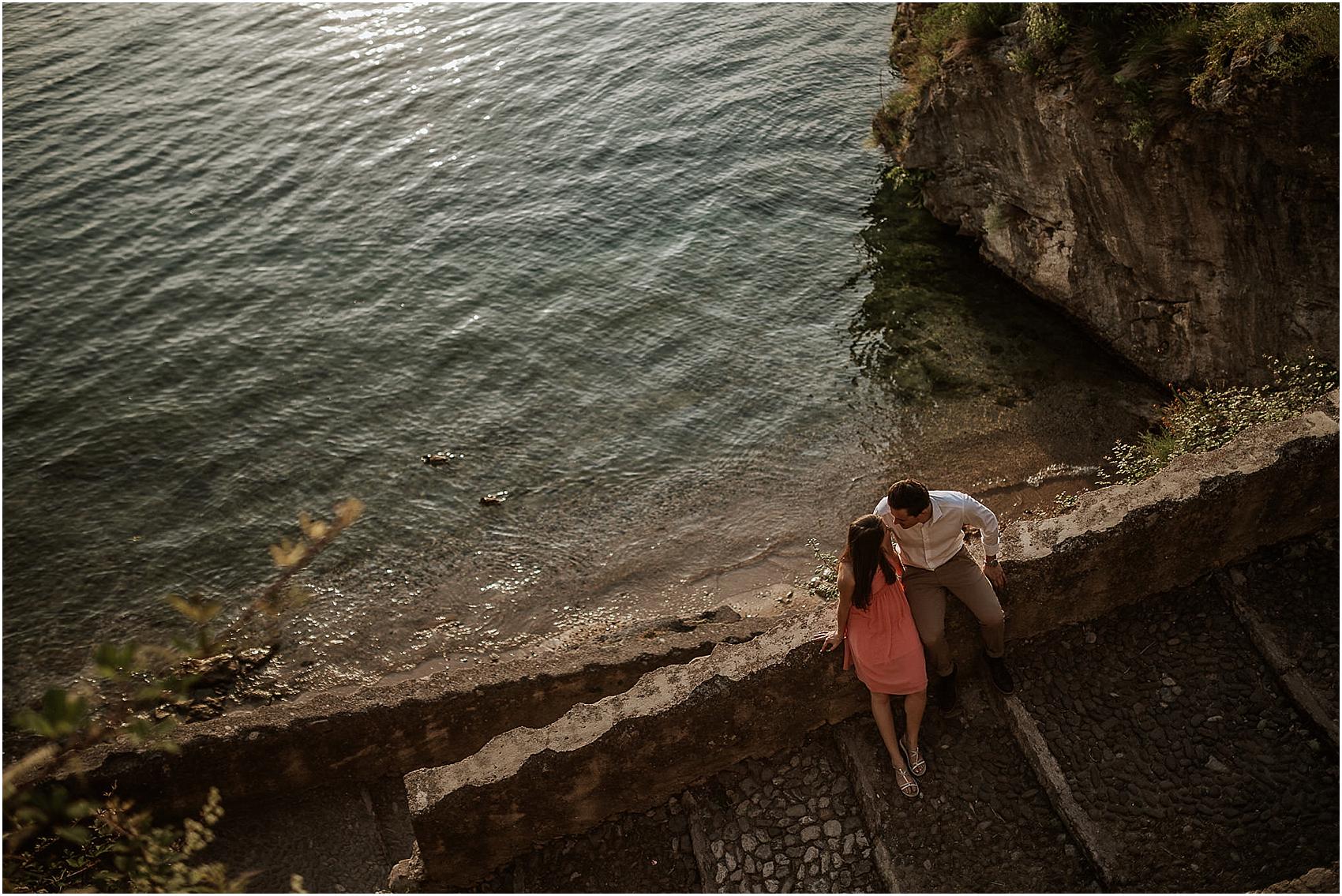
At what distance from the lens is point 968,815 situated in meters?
6.16

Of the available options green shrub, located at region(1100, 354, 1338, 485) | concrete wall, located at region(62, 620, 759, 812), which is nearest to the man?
concrete wall, located at region(62, 620, 759, 812)

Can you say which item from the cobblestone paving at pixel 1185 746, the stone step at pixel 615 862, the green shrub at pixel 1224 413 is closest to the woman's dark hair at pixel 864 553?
the cobblestone paving at pixel 1185 746

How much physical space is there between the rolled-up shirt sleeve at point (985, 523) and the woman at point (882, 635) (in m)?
0.59

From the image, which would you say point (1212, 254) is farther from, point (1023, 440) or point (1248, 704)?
point (1248, 704)

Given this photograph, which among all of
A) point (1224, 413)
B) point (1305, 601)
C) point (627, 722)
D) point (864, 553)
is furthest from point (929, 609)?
point (1224, 413)

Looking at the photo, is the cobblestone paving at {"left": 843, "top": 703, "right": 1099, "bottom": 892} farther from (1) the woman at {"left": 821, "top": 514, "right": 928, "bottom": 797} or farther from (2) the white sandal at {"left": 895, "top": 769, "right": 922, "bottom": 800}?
(1) the woman at {"left": 821, "top": 514, "right": 928, "bottom": 797}

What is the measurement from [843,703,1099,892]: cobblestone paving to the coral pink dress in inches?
25.6

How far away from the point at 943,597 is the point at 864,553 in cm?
86

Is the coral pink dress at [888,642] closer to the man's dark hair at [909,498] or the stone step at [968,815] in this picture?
the man's dark hair at [909,498]

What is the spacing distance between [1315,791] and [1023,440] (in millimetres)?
7264

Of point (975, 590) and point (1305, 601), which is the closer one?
point (975, 590)

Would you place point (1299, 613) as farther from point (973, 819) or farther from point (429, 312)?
point (429, 312)

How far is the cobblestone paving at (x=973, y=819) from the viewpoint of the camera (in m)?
5.88

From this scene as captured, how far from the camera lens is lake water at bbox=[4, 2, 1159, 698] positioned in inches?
497
